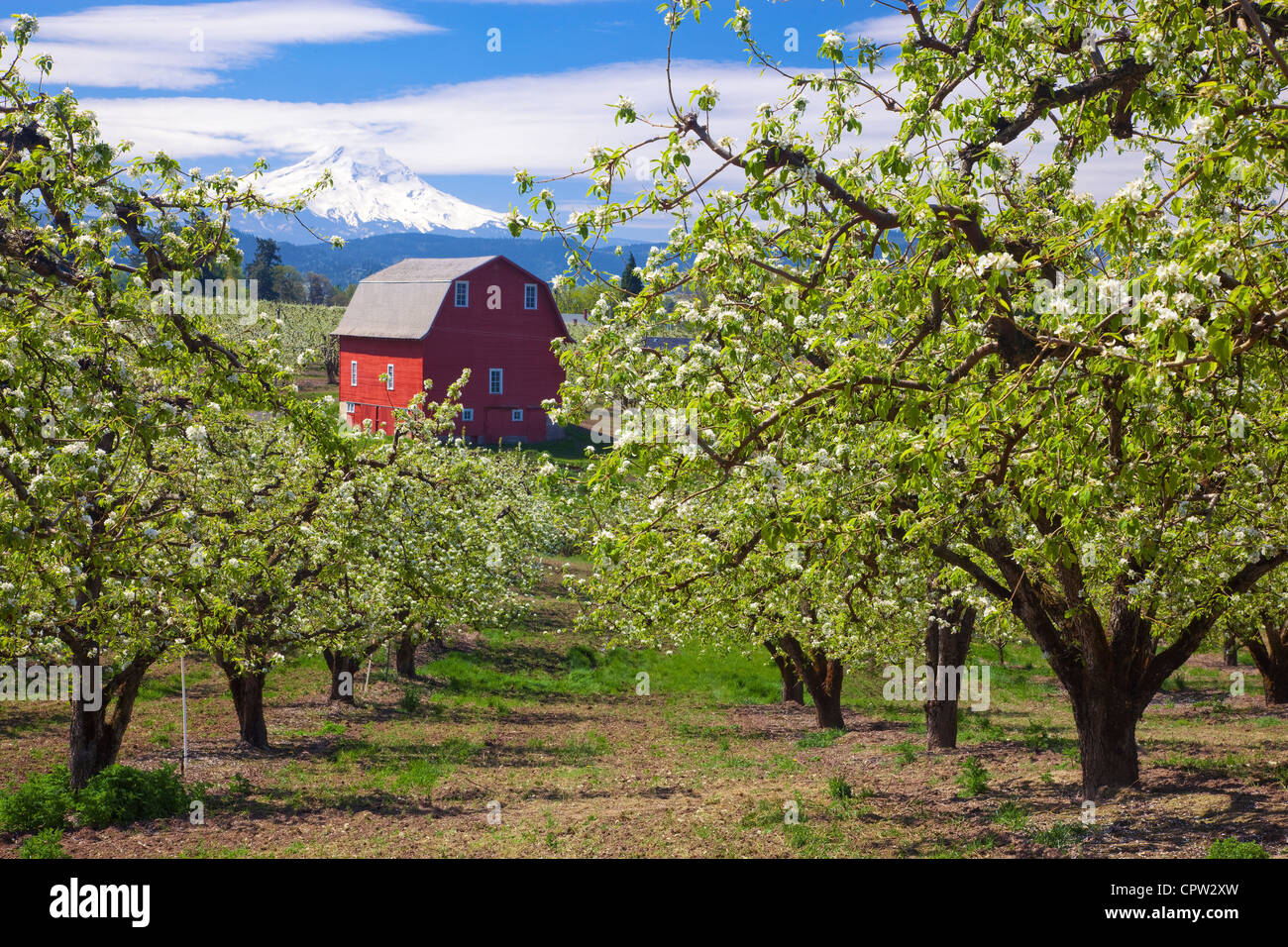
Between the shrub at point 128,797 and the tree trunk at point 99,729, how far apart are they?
65 centimetres

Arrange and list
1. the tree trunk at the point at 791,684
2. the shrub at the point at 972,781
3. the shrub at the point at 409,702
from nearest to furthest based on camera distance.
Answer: the shrub at the point at 972,781
the shrub at the point at 409,702
the tree trunk at the point at 791,684

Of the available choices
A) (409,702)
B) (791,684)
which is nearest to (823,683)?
(791,684)

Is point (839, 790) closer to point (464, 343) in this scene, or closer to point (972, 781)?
point (972, 781)

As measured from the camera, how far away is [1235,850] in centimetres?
1007

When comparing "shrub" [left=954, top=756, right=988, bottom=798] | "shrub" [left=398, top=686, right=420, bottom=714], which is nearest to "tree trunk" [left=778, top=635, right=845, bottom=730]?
"shrub" [left=954, top=756, right=988, bottom=798]

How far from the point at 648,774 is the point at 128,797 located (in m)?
9.15

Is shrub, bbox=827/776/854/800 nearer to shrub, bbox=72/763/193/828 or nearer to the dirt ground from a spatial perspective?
the dirt ground

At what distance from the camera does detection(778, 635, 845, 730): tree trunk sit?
24.5 metres

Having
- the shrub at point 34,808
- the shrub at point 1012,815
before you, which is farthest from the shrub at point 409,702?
the shrub at point 1012,815

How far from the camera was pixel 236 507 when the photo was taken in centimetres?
1484

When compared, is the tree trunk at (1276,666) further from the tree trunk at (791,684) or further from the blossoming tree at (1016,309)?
the blossoming tree at (1016,309)

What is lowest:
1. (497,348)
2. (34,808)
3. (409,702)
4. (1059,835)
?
(409,702)

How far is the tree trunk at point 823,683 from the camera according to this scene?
24.5 metres
